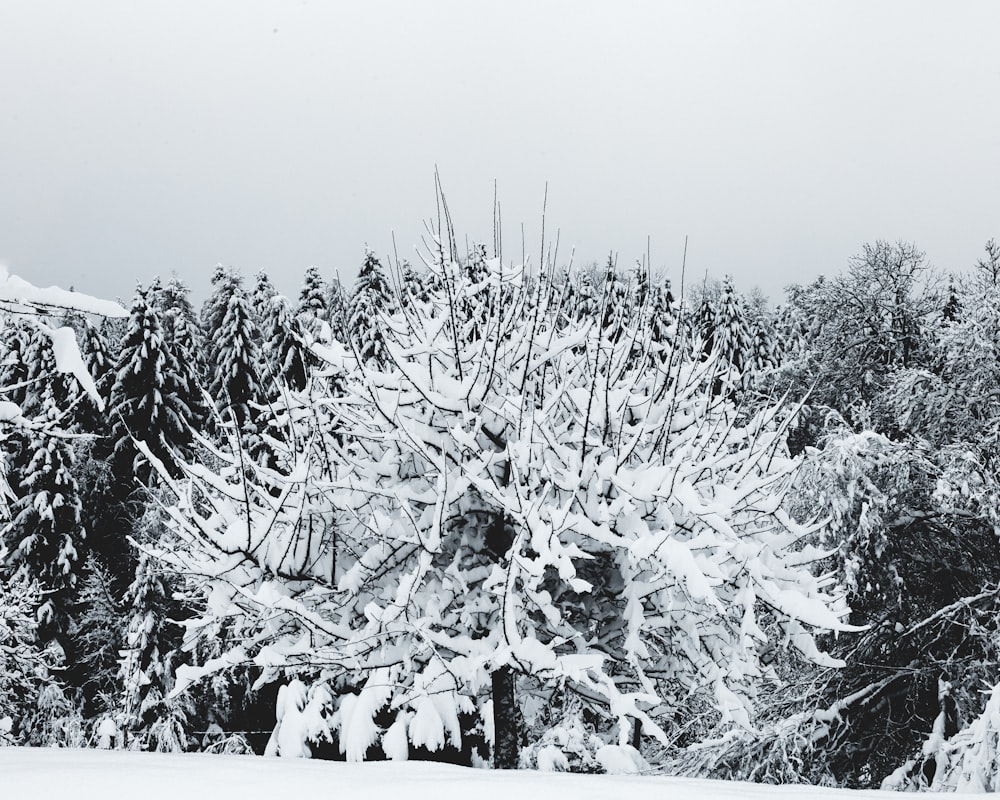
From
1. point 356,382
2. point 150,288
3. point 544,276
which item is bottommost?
point 356,382

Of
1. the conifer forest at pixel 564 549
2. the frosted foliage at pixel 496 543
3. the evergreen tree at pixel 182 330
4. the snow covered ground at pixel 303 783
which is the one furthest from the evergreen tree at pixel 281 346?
the snow covered ground at pixel 303 783

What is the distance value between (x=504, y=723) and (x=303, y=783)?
3746mm

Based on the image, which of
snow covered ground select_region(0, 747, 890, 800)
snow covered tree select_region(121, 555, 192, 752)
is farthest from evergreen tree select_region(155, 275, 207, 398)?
snow covered ground select_region(0, 747, 890, 800)

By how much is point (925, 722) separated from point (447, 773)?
8.75 metres

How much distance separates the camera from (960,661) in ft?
30.8

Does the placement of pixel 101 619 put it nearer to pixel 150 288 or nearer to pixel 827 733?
pixel 150 288

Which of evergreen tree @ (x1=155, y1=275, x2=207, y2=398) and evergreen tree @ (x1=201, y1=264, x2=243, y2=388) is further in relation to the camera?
evergreen tree @ (x1=201, y1=264, x2=243, y2=388)

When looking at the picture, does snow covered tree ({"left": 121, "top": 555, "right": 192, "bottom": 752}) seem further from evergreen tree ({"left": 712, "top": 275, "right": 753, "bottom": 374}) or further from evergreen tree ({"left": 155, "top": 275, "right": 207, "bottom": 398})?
evergreen tree ({"left": 712, "top": 275, "right": 753, "bottom": 374})

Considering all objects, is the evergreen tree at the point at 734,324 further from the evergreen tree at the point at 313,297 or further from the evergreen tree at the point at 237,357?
the evergreen tree at the point at 237,357

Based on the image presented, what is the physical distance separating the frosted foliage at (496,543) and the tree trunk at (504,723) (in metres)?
0.15

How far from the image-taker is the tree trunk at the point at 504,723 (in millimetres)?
6457

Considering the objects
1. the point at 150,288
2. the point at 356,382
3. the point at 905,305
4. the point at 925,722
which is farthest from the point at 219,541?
the point at 150,288

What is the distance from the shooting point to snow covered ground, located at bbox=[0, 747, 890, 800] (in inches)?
112

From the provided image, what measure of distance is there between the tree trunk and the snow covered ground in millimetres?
3020
